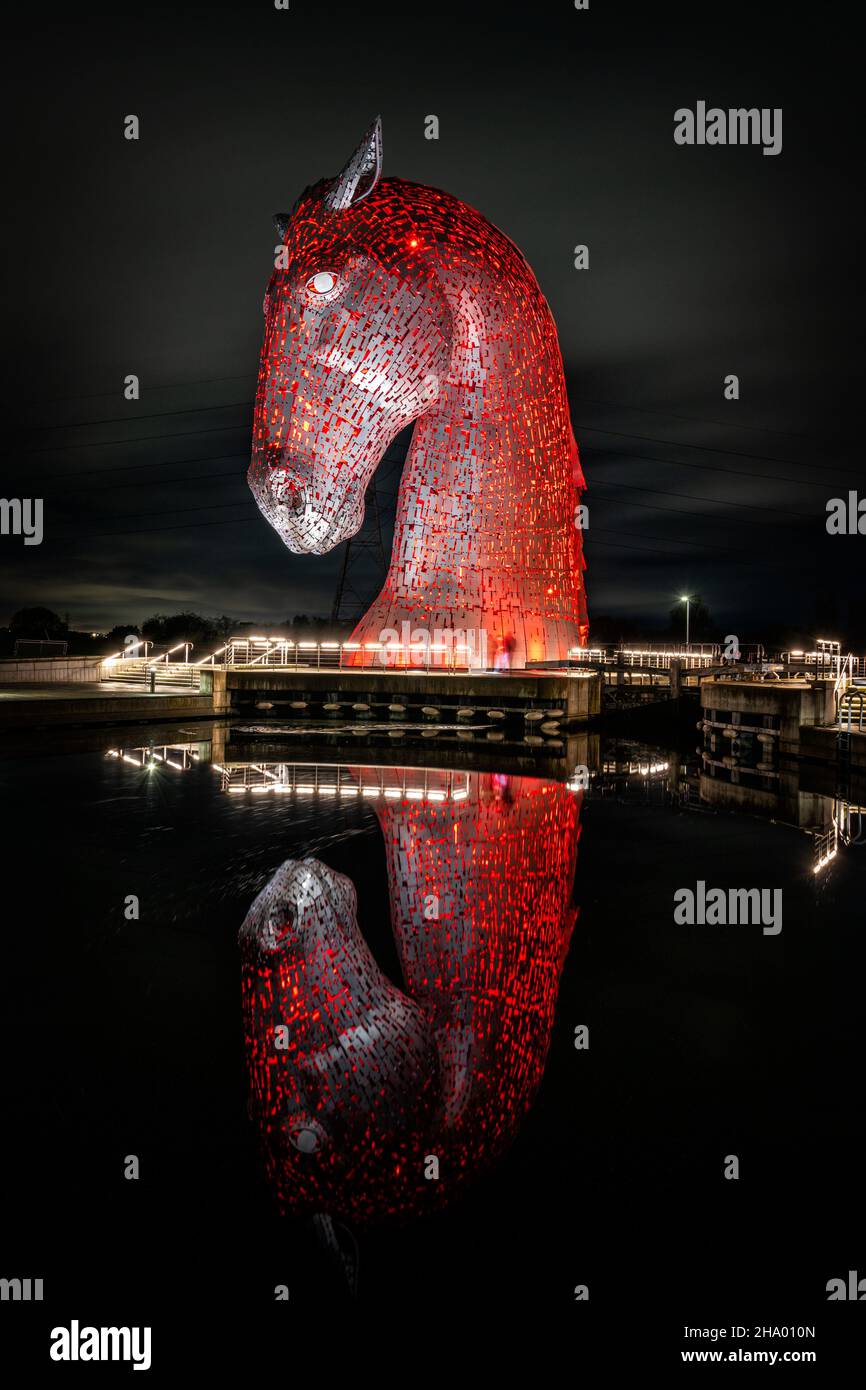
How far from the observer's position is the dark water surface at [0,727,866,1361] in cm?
330

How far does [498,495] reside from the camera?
24781mm

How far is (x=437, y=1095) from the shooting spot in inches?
177

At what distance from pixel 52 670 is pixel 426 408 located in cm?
2099

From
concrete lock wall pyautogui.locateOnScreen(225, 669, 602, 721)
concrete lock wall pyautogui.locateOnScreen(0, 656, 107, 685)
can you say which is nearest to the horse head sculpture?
concrete lock wall pyautogui.locateOnScreen(225, 669, 602, 721)

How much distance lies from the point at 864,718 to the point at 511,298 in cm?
1296

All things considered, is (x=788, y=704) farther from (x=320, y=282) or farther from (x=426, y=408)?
(x=320, y=282)

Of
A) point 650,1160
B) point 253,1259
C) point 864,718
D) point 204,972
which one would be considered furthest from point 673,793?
point 253,1259

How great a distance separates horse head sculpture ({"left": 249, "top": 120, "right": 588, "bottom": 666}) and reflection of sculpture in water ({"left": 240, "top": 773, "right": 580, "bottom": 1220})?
486 inches

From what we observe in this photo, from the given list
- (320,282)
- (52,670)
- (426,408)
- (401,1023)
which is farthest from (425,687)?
(401,1023)

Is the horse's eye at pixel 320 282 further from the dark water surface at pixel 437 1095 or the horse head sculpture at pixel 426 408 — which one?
the dark water surface at pixel 437 1095

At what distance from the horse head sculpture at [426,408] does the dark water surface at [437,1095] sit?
12.3 m

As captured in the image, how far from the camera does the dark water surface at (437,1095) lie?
330 cm

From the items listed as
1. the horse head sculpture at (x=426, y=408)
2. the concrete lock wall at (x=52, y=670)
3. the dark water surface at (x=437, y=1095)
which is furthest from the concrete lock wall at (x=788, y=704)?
the concrete lock wall at (x=52, y=670)
